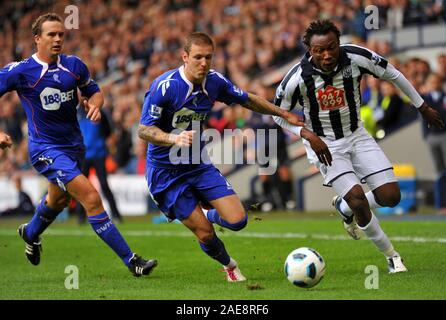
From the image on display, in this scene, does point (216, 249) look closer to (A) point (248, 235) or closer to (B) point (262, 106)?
(B) point (262, 106)

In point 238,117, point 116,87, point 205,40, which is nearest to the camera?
point 205,40

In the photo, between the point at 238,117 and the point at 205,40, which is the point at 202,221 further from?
the point at 238,117

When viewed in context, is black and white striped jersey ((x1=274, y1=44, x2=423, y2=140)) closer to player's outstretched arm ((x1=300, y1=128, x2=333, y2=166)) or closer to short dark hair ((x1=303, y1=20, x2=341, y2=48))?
player's outstretched arm ((x1=300, y1=128, x2=333, y2=166))

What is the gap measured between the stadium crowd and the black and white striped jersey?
7566 millimetres

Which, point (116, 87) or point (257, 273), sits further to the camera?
point (116, 87)

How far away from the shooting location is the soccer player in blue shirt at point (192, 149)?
855 centimetres

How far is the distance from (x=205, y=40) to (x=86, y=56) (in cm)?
2041

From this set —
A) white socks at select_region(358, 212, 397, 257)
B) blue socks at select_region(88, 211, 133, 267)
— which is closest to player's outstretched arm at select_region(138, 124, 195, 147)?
blue socks at select_region(88, 211, 133, 267)

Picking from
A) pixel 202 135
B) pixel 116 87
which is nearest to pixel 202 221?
pixel 202 135

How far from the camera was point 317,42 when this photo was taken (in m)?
8.77

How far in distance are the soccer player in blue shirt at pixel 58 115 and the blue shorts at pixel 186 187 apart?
2.05ft

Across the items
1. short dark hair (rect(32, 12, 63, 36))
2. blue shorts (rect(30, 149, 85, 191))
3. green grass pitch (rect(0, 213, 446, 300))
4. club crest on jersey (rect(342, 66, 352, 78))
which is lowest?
green grass pitch (rect(0, 213, 446, 300))

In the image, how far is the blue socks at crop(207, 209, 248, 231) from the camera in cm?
875

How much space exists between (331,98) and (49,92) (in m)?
2.76
